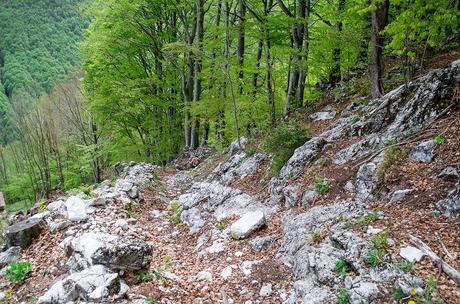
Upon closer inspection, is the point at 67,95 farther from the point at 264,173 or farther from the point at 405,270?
the point at 405,270

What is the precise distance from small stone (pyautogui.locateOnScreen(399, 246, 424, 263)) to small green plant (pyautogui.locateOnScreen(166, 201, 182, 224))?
6094 millimetres

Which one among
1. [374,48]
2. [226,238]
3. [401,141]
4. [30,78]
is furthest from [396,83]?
[30,78]

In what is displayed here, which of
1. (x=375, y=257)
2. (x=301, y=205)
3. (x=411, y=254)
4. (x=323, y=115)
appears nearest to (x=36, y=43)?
(x=323, y=115)

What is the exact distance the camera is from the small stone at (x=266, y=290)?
16.3ft

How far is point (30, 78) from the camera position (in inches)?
3465

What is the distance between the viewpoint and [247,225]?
6957 millimetres

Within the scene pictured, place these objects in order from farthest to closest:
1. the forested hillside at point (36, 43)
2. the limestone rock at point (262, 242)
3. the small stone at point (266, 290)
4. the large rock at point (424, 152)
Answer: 1. the forested hillside at point (36, 43)
2. the limestone rock at point (262, 242)
3. the large rock at point (424, 152)
4. the small stone at point (266, 290)

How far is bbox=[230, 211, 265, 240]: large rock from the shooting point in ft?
22.4

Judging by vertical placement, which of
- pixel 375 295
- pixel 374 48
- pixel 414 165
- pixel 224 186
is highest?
pixel 374 48

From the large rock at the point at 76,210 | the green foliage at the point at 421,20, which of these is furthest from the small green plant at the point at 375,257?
the large rock at the point at 76,210

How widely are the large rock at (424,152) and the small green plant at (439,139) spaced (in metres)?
0.06

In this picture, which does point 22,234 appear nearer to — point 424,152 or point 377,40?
point 424,152

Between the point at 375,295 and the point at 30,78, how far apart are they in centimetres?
10288

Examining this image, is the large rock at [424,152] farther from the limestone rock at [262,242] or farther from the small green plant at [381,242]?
the limestone rock at [262,242]
